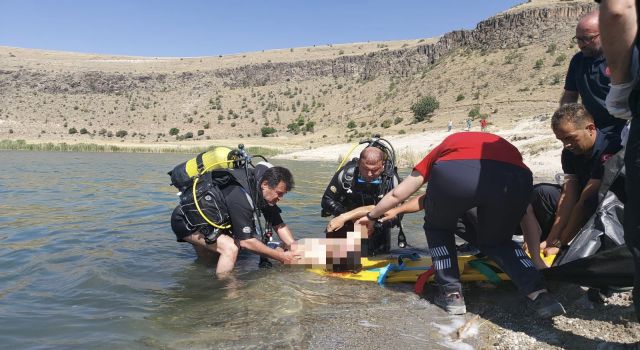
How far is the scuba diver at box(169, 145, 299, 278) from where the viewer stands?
4.67 metres

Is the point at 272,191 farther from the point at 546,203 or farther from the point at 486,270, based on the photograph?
the point at 546,203

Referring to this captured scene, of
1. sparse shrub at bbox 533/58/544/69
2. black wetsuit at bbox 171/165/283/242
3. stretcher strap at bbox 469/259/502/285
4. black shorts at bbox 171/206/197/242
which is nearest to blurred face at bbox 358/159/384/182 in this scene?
black wetsuit at bbox 171/165/283/242

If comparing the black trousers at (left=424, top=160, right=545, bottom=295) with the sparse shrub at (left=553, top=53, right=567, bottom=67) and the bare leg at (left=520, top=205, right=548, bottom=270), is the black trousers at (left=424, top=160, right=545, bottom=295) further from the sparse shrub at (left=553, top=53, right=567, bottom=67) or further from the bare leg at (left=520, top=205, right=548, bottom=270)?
the sparse shrub at (left=553, top=53, right=567, bottom=67)

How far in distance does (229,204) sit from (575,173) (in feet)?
9.93

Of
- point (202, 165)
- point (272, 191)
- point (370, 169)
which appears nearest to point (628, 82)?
point (370, 169)

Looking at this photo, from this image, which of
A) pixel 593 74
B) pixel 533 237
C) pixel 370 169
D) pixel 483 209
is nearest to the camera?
pixel 483 209

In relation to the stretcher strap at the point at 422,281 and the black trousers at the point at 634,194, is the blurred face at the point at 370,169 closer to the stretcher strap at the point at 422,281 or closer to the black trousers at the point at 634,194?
the stretcher strap at the point at 422,281

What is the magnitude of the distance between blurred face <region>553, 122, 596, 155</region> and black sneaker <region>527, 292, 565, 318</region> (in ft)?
3.67

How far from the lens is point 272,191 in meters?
4.68

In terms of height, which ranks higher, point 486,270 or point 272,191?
point 272,191

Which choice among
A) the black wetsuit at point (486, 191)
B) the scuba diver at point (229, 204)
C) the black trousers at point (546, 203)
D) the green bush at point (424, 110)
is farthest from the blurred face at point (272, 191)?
the green bush at point (424, 110)

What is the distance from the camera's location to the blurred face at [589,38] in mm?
3797

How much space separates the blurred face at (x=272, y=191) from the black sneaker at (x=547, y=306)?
233 cm

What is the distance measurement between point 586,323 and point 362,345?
143 cm
